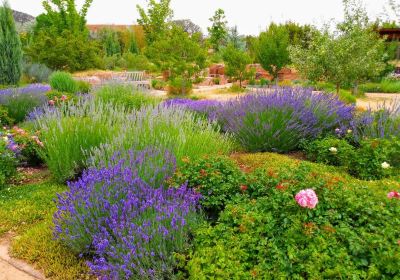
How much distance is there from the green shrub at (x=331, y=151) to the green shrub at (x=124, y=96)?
3.78 metres

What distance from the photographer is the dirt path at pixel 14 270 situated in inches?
114

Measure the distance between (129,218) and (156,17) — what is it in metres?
24.7

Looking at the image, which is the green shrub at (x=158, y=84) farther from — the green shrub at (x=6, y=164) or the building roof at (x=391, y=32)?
the building roof at (x=391, y=32)

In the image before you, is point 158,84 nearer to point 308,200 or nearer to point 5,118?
point 5,118

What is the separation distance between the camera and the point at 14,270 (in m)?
2.99

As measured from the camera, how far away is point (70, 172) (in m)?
4.65

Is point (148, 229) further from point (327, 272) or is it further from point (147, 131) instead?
point (147, 131)

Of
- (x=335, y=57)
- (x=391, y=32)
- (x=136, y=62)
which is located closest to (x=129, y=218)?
(x=335, y=57)

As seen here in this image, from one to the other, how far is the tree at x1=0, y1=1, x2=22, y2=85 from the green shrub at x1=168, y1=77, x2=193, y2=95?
5735mm

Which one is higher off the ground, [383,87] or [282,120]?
[282,120]

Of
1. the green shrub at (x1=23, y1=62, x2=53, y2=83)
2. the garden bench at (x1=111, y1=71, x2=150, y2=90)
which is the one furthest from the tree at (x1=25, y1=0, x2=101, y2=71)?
the garden bench at (x1=111, y1=71, x2=150, y2=90)

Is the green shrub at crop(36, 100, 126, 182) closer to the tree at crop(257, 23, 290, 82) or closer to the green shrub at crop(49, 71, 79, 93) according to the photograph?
the green shrub at crop(49, 71, 79, 93)

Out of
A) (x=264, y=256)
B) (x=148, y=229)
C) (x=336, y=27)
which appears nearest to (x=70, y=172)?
(x=148, y=229)

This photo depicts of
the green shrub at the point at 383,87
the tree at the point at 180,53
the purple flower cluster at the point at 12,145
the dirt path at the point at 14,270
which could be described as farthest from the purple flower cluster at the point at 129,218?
the green shrub at the point at 383,87
